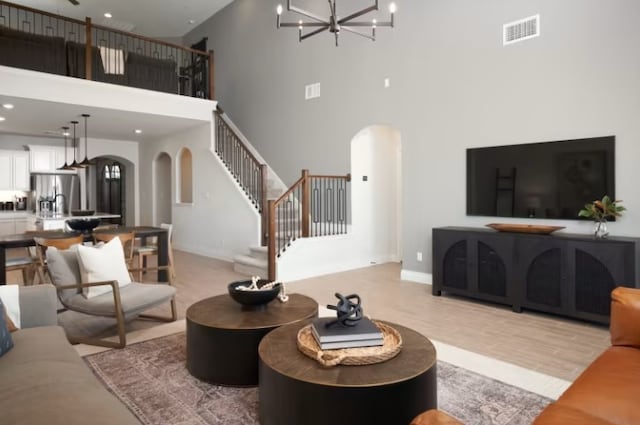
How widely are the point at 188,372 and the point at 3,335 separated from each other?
45.7 inches

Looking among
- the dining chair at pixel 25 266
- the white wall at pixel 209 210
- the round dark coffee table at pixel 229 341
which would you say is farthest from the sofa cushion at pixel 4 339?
the white wall at pixel 209 210

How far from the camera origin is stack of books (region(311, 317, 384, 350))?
2.07 metres

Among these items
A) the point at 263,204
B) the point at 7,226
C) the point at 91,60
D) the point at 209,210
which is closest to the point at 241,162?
the point at 209,210

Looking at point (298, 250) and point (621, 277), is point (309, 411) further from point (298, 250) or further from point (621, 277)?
point (298, 250)

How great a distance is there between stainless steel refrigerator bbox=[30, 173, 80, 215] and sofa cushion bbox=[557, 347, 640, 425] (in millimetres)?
10994

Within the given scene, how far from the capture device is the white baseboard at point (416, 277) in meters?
5.84

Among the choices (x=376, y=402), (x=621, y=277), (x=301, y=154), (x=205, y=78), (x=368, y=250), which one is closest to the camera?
(x=376, y=402)

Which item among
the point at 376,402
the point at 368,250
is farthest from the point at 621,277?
the point at 368,250

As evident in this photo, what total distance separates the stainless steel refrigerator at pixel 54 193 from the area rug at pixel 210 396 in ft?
28.3

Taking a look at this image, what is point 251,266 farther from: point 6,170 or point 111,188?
point 111,188

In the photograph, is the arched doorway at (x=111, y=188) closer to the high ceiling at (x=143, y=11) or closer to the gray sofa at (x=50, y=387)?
the high ceiling at (x=143, y=11)

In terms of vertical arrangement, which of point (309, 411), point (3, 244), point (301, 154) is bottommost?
point (309, 411)

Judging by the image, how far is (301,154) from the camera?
7941 mm

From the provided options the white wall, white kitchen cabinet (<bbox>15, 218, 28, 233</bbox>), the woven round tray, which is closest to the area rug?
the woven round tray
